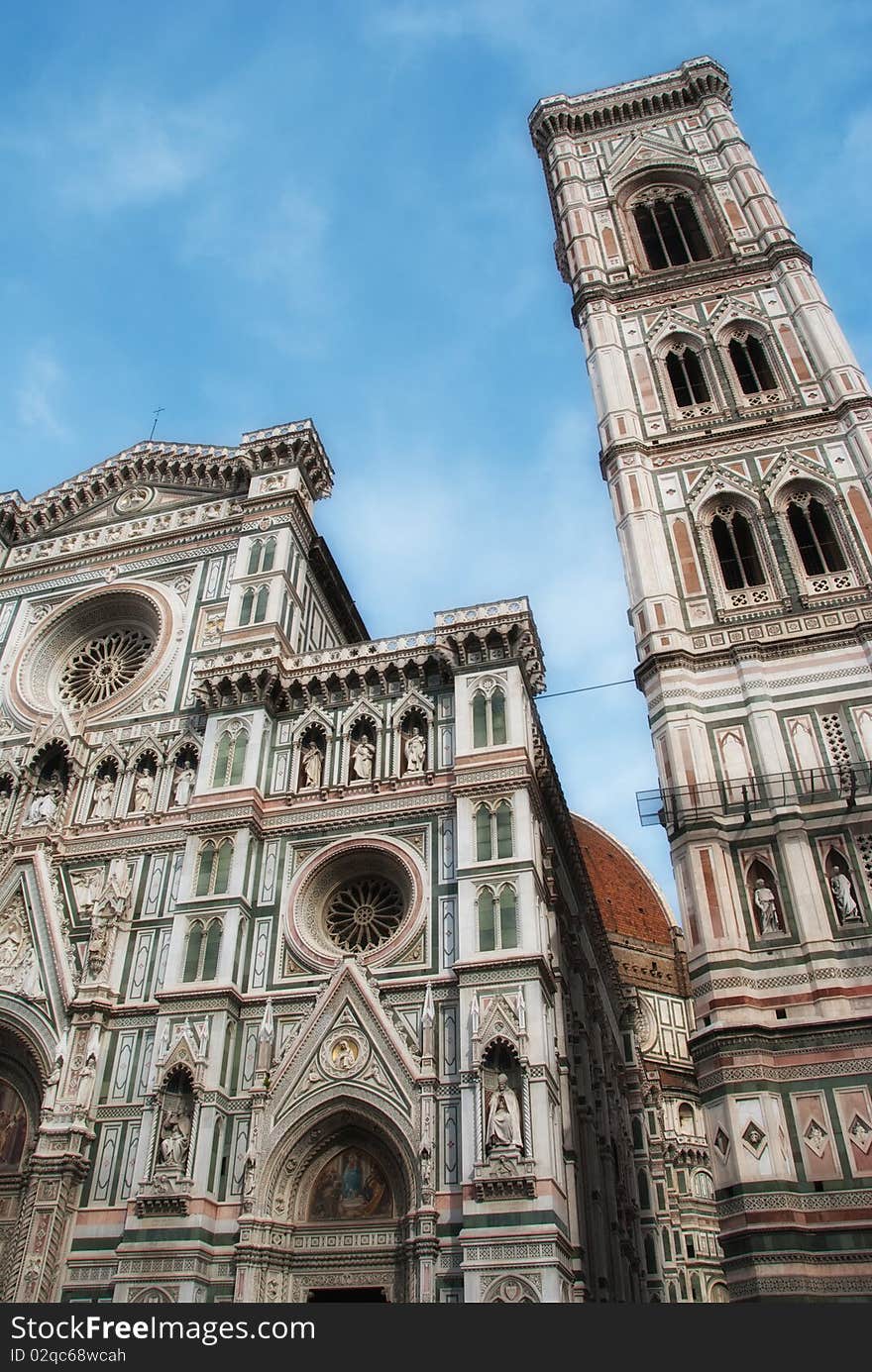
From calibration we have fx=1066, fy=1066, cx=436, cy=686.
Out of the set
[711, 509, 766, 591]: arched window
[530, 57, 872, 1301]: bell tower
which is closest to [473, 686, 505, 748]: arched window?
[530, 57, 872, 1301]: bell tower

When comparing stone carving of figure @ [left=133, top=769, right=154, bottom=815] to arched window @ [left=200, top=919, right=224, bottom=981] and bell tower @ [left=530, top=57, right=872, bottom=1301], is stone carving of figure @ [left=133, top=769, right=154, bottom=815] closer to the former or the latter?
arched window @ [left=200, top=919, right=224, bottom=981]

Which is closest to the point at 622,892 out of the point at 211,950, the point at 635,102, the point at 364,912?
the point at 635,102

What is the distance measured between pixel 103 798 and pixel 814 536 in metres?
15.8

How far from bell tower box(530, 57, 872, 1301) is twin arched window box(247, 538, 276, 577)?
8.32 meters

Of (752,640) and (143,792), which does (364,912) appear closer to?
(143,792)

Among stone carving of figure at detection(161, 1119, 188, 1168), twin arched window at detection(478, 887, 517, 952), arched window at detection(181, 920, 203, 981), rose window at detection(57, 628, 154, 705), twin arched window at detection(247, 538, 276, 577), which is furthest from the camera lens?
rose window at detection(57, 628, 154, 705)

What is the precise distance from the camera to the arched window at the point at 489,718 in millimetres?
20656

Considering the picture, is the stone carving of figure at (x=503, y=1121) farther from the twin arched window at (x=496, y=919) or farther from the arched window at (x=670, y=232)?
the arched window at (x=670, y=232)

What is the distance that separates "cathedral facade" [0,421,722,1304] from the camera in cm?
1655

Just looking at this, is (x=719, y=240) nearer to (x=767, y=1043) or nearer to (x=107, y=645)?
(x=107, y=645)

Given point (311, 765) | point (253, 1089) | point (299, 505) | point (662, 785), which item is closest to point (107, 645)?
point (299, 505)

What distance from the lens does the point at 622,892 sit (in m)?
57.1

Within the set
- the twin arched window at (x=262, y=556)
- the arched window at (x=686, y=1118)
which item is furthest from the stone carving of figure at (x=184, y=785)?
the arched window at (x=686, y=1118)

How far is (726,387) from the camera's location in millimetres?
24703
